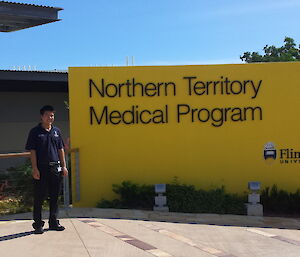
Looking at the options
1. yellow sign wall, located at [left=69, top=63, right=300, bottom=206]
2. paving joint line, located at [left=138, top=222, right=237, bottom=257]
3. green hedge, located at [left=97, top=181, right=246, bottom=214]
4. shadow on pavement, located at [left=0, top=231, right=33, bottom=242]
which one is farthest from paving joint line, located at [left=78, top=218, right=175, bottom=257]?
yellow sign wall, located at [left=69, top=63, right=300, bottom=206]

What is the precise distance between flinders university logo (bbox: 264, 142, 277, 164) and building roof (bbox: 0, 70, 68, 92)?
7812 mm

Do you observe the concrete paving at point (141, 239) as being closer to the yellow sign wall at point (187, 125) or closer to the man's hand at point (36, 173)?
the man's hand at point (36, 173)

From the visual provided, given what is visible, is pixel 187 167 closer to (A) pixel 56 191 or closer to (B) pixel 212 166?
(B) pixel 212 166

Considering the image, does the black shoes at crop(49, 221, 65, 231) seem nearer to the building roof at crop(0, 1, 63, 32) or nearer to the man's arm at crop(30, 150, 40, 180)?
the man's arm at crop(30, 150, 40, 180)

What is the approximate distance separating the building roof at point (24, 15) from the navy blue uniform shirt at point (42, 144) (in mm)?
7724

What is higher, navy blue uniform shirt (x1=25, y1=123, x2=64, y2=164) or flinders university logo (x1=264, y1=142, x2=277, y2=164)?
navy blue uniform shirt (x1=25, y1=123, x2=64, y2=164)

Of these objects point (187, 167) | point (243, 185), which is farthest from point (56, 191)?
point (243, 185)

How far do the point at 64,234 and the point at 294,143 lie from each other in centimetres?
561

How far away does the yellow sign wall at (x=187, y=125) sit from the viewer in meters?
9.12

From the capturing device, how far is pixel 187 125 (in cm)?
930

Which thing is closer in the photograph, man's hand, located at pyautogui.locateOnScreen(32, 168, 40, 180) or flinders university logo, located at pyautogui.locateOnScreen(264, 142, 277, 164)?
man's hand, located at pyautogui.locateOnScreen(32, 168, 40, 180)

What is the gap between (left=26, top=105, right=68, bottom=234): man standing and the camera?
5727mm

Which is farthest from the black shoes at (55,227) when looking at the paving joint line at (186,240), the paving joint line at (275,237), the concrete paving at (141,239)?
the paving joint line at (275,237)

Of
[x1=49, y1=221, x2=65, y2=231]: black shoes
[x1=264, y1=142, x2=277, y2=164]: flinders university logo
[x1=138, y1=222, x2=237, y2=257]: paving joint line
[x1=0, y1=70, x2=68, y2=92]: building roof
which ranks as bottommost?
[x1=138, y1=222, x2=237, y2=257]: paving joint line
